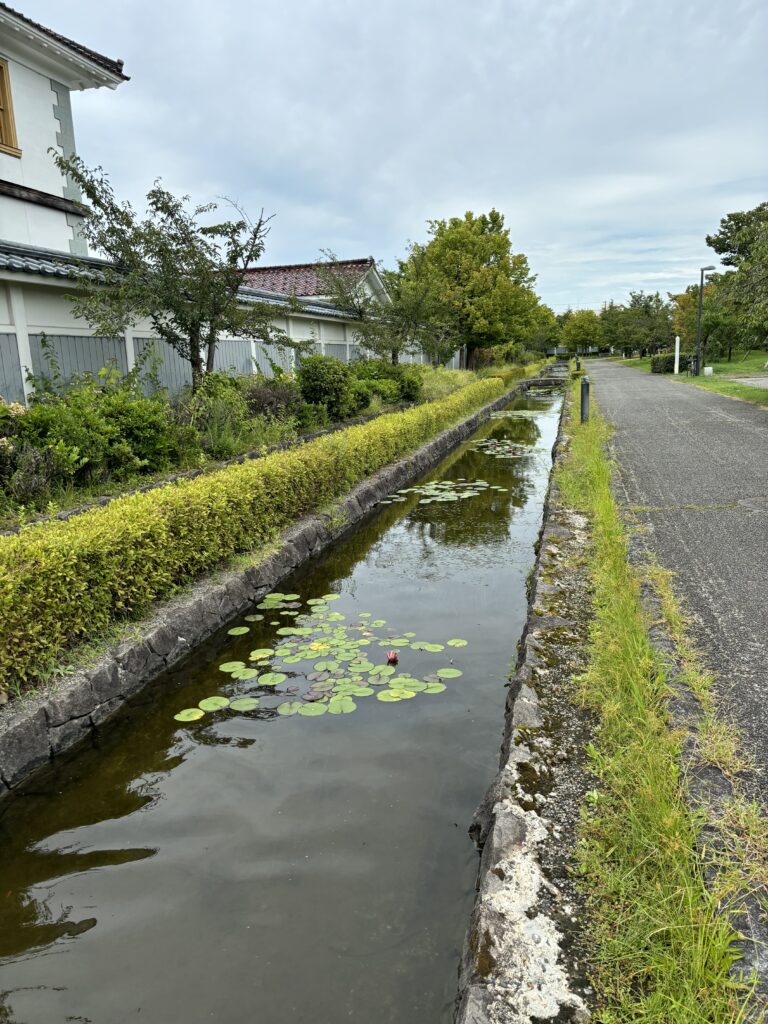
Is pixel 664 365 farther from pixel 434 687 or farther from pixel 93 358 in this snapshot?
pixel 434 687

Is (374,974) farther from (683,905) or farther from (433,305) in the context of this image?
(433,305)

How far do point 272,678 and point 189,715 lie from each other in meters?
0.63

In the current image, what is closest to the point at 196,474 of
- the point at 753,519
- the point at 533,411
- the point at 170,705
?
the point at 170,705

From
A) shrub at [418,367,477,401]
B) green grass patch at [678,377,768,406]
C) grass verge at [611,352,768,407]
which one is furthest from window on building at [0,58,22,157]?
green grass patch at [678,377,768,406]

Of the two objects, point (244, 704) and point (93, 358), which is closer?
point (244, 704)

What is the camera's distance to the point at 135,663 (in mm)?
4391

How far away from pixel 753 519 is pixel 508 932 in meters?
5.79

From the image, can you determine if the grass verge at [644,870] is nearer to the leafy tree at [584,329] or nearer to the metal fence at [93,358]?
the metal fence at [93,358]

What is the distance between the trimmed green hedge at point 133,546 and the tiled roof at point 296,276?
54.4ft

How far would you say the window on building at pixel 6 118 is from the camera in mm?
11672

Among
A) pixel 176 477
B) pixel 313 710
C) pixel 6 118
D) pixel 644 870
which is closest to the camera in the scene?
pixel 644 870

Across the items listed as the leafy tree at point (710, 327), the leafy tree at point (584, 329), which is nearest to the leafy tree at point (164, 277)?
the leafy tree at point (710, 327)

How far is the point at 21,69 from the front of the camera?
12.0 m

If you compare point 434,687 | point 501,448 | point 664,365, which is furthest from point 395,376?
point 664,365
